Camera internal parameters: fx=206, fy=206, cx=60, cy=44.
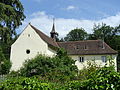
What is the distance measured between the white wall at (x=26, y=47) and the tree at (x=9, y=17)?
11.2 meters

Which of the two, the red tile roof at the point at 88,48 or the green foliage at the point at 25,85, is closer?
the green foliage at the point at 25,85

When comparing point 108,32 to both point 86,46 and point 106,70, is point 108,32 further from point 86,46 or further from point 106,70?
point 106,70

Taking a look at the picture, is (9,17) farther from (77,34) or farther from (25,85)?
(77,34)

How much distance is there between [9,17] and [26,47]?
14543 mm

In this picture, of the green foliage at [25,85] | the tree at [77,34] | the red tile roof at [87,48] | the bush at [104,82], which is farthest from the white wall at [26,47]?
the tree at [77,34]

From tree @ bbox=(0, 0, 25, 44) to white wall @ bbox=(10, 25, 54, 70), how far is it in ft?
36.9

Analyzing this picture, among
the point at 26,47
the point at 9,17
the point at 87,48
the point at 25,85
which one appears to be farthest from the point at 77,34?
the point at 25,85

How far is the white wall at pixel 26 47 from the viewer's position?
3450 cm

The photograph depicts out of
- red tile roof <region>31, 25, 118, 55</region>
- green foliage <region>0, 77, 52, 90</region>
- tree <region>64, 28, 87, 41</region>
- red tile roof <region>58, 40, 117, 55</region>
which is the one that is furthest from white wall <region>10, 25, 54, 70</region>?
tree <region>64, 28, 87, 41</region>

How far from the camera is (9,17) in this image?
2086 centimetres

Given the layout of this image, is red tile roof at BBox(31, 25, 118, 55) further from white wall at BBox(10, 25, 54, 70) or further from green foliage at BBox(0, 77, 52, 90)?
green foliage at BBox(0, 77, 52, 90)

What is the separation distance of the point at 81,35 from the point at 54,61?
5498cm

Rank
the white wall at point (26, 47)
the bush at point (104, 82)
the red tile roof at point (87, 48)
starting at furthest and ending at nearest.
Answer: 1. the red tile roof at point (87, 48)
2. the white wall at point (26, 47)
3. the bush at point (104, 82)

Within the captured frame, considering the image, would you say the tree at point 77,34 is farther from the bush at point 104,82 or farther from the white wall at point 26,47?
the bush at point 104,82
